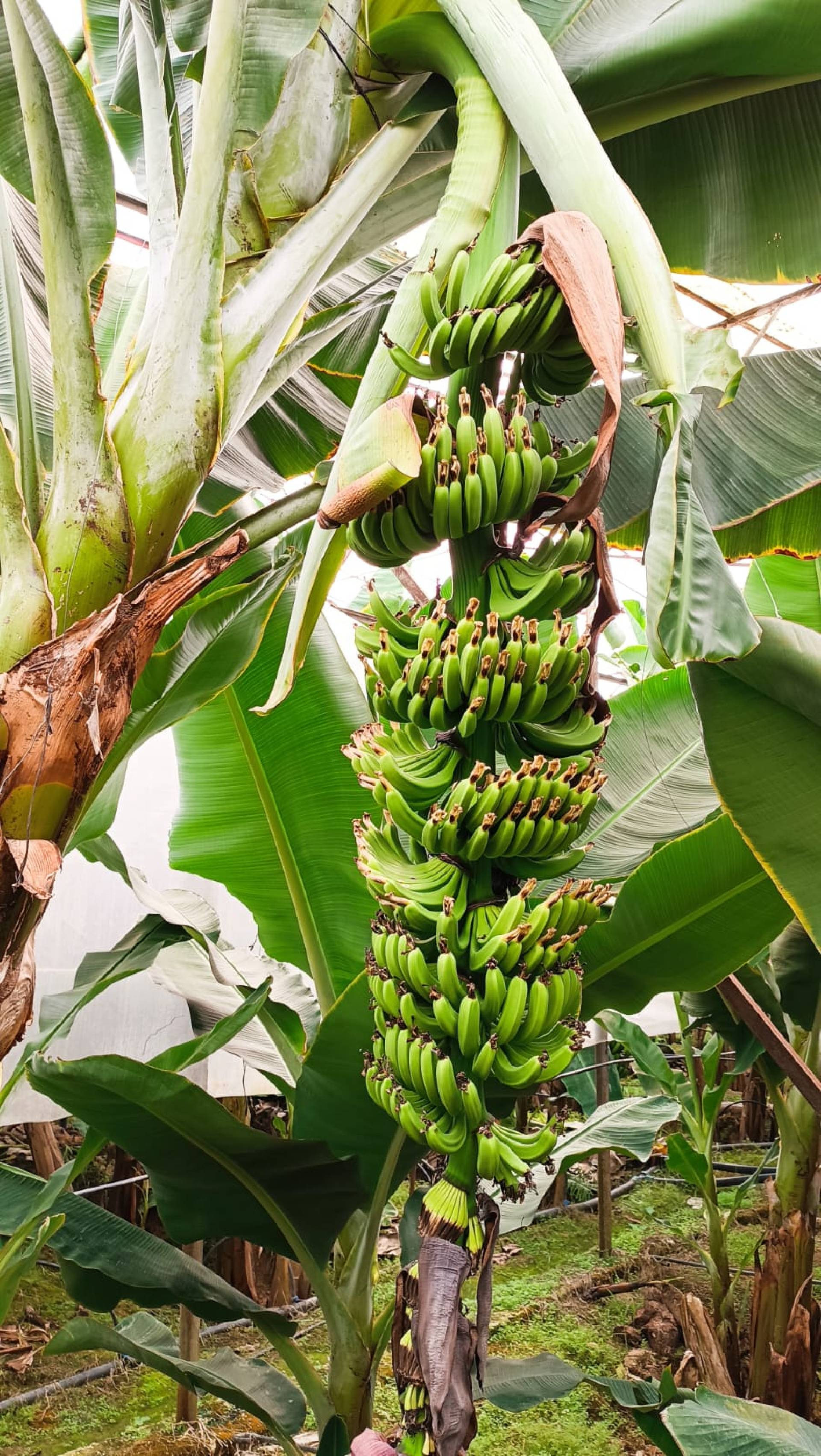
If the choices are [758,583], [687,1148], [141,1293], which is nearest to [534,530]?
[141,1293]

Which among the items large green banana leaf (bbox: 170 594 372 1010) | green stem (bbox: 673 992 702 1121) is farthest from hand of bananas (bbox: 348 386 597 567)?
green stem (bbox: 673 992 702 1121)

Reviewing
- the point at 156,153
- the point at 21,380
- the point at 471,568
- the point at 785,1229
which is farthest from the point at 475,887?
the point at 785,1229

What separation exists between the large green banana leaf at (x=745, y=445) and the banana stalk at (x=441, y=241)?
486 millimetres

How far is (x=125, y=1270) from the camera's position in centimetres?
128

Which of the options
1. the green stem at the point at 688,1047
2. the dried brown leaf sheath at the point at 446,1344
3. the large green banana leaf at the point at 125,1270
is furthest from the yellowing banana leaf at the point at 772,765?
the green stem at the point at 688,1047

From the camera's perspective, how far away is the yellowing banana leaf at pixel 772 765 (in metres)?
1.02

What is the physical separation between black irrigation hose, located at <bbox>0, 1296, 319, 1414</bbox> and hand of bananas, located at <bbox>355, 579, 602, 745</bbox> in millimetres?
1711

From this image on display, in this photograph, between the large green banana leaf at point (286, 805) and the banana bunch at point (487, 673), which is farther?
the large green banana leaf at point (286, 805)

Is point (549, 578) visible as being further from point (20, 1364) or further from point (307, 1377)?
point (20, 1364)

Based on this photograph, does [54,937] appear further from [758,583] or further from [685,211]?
[685,211]

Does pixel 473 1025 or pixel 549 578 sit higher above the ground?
pixel 549 578

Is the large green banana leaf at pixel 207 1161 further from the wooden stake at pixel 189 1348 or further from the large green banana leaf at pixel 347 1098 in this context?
the wooden stake at pixel 189 1348

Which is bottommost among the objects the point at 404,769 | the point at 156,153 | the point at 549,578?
the point at 404,769

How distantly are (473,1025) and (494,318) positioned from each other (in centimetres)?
57
